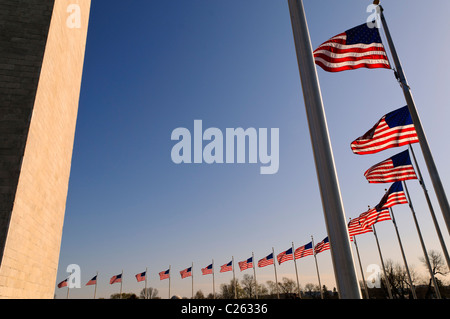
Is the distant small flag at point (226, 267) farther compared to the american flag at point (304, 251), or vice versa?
the distant small flag at point (226, 267)

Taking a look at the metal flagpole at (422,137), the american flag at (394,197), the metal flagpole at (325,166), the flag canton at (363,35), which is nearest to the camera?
the metal flagpole at (325,166)

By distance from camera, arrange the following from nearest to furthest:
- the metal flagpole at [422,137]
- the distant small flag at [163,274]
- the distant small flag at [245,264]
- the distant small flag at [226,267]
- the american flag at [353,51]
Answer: the metal flagpole at [422,137] < the american flag at [353,51] < the distant small flag at [245,264] < the distant small flag at [226,267] < the distant small flag at [163,274]

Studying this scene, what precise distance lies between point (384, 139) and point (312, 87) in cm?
756

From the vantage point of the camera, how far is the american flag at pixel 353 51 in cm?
793

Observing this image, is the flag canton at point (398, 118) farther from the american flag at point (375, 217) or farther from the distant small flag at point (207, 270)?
the distant small flag at point (207, 270)

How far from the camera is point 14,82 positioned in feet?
34.2

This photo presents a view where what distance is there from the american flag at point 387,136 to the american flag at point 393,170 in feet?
9.67

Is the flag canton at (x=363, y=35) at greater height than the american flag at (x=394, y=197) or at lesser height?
greater

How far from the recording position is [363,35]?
8539 mm

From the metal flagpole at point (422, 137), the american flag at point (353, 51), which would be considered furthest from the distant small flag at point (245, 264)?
the american flag at point (353, 51)

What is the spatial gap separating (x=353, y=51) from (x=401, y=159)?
715cm

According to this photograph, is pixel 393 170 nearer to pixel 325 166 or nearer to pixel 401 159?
pixel 401 159

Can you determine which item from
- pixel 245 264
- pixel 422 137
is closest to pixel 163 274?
pixel 245 264

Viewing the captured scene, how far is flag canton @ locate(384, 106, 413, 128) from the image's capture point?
10633mm
